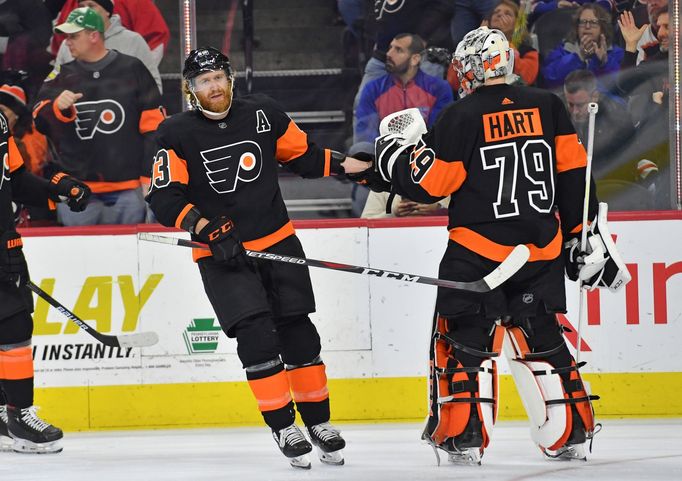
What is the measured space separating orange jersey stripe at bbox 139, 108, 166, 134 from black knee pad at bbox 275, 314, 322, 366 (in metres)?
1.65

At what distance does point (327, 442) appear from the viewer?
3561mm

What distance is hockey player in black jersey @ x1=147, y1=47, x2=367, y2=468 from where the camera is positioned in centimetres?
343

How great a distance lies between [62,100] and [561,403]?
2612mm

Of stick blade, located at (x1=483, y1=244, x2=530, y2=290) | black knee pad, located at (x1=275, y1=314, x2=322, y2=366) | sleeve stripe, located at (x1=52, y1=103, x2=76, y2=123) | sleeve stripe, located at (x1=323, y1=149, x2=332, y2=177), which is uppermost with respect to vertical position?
sleeve stripe, located at (x1=52, y1=103, x2=76, y2=123)

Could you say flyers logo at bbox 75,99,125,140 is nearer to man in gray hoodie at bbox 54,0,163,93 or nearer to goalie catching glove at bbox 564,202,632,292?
man in gray hoodie at bbox 54,0,163,93

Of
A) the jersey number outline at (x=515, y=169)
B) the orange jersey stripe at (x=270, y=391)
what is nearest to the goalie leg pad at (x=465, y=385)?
the jersey number outline at (x=515, y=169)

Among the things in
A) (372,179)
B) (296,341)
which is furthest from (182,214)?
(372,179)

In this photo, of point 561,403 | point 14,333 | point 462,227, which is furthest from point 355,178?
point 14,333

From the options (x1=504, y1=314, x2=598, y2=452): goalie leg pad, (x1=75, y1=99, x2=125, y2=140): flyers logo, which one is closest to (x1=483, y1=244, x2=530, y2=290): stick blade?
(x1=504, y1=314, x2=598, y2=452): goalie leg pad

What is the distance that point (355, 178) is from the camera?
3.75m

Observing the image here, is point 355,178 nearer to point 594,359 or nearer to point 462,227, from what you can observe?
point 462,227

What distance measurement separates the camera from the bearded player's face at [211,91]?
A: 3.51 meters

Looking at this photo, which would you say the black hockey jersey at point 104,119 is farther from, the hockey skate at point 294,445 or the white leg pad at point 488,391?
the white leg pad at point 488,391

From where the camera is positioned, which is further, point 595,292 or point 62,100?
point 62,100
